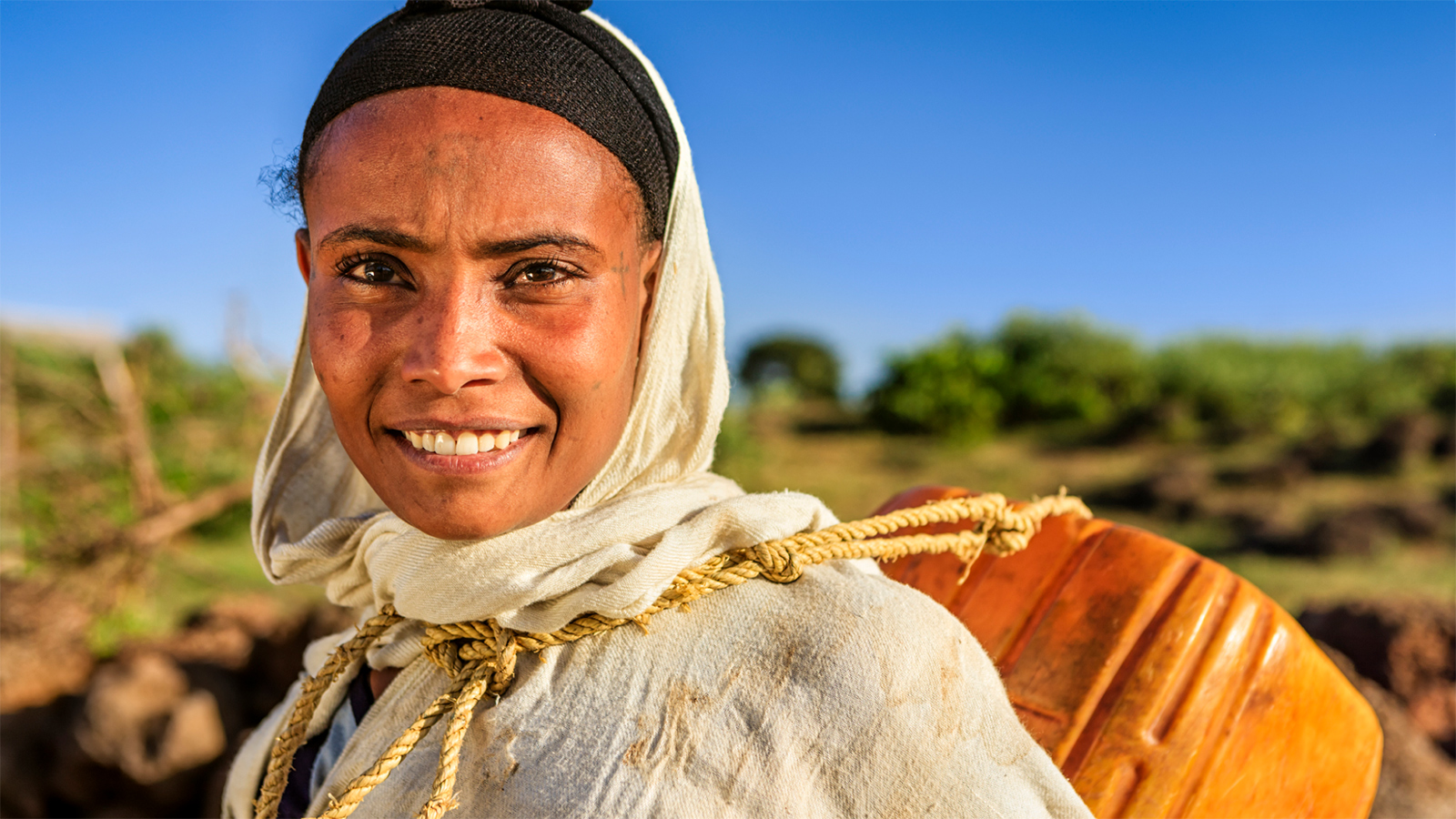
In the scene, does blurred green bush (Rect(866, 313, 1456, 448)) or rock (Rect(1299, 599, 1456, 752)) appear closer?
rock (Rect(1299, 599, 1456, 752))

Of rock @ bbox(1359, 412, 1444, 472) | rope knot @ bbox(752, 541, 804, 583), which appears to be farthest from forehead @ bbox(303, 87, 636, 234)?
rock @ bbox(1359, 412, 1444, 472)

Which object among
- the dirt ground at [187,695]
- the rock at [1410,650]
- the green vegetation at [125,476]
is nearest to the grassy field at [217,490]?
the green vegetation at [125,476]

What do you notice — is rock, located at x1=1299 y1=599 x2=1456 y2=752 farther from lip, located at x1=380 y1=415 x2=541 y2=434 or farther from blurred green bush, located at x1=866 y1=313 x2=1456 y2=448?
blurred green bush, located at x1=866 y1=313 x2=1456 y2=448

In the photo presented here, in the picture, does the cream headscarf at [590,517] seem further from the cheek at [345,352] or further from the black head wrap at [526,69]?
the cheek at [345,352]

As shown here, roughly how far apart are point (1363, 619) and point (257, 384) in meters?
7.86

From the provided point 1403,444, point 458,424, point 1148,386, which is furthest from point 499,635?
point 1148,386

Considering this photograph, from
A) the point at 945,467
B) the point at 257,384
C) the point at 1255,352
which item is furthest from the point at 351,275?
the point at 1255,352

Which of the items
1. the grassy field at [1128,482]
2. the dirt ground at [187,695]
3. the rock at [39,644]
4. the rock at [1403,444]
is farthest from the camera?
the rock at [1403,444]

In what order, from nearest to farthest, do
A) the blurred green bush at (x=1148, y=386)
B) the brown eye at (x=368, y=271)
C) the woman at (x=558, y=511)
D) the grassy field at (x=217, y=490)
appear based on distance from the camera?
the woman at (x=558, y=511), the brown eye at (x=368, y=271), the grassy field at (x=217, y=490), the blurred green bush at (x=1148, y=386)

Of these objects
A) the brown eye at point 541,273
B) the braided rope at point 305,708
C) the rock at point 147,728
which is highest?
the brown eye at point 541,273

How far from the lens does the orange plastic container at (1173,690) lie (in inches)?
51.6

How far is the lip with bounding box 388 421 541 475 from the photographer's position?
3.97ft

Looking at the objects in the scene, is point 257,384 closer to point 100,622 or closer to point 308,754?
point 100,622

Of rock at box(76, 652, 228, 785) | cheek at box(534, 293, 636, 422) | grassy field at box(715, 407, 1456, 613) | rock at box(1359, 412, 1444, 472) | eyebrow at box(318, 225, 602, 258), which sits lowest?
grassy field at box(715, 407, 1456, 613)
